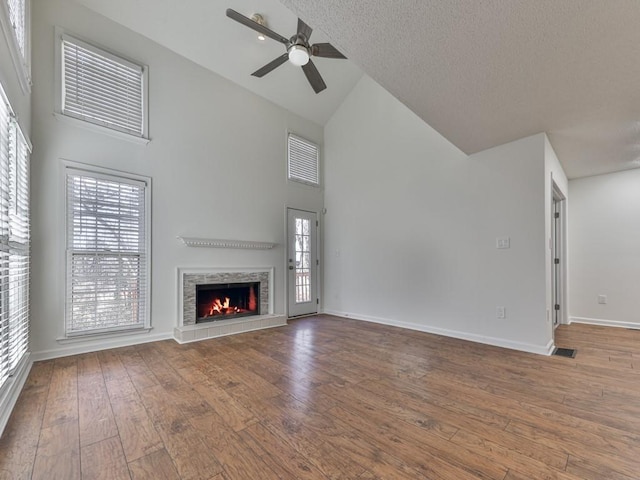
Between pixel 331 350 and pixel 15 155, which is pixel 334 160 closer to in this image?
pixel 331 350

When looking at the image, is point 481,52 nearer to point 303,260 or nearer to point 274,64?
point 274,64

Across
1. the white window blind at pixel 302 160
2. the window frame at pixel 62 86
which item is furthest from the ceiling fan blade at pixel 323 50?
the window frame at pixel 62 86

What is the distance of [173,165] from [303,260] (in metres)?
2.59

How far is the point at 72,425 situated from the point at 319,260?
13.7 ft

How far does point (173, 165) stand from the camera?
3.90 metres

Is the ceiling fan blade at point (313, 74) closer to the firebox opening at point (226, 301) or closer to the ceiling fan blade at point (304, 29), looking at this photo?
the ceiling fan blade at point (304, 29)

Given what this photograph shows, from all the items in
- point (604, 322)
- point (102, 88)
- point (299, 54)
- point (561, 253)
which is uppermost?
point (299, 54)

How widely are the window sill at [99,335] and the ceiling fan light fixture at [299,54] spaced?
3.65 m

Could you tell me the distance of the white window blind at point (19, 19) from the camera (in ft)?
7.09

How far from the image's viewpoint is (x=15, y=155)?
225 centimetres

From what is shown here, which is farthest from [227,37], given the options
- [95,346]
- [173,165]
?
[95,346]

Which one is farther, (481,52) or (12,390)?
(12,390)

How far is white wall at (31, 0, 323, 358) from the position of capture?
3.02m

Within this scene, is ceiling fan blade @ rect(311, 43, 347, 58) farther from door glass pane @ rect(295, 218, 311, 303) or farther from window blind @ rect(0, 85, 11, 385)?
window blind @ rect(0, 85, 11, 385)
